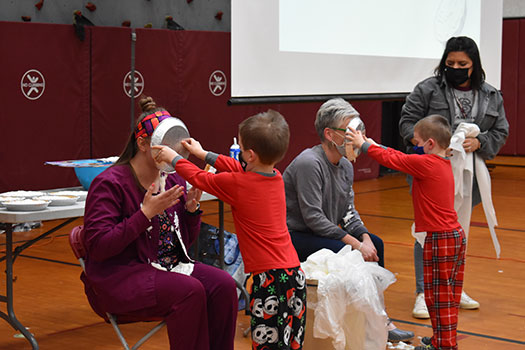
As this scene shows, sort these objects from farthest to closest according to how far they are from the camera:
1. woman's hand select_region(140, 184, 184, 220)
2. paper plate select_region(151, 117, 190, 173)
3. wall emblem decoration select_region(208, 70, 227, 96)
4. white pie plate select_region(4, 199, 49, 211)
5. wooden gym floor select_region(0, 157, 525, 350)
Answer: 1. wall emblem decoration select_region(208, 70, 227, 96)
2. wooden gym floor select_region(0, 157, 525, 350)
3. white pie plate select_region(4, 199, 49, 211)
4. paper plate select_region(151, 117, 190, 173)
5. woman's hand select_region(140, 184, 184, 220)

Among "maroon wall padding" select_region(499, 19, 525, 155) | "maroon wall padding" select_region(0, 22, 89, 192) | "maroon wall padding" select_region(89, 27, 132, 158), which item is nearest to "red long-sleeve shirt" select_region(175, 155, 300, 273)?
"maroon wall padding" select_region(0, 22, 89, 192)

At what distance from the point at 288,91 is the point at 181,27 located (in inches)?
132

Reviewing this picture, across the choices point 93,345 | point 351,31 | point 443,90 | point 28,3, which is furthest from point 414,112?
point 28,3

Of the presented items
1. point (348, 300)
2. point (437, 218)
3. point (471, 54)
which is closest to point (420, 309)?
point (437, 218)

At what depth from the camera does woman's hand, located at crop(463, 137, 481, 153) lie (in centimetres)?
438

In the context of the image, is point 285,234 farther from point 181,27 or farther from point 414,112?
point 181,27

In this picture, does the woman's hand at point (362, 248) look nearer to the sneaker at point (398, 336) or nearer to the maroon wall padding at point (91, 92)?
the sneaker at point (398, 336)

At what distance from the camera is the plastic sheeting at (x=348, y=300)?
11.4 feet

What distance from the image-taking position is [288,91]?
5406 mm

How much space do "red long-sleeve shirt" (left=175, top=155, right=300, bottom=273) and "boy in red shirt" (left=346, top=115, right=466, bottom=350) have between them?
865 mm

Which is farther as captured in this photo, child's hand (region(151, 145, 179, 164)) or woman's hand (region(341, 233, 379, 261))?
woman's hand (region(341, 233, 379, 261))

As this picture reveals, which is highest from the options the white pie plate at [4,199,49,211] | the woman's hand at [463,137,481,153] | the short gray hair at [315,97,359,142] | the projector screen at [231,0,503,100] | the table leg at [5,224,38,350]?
the projector screen at [231,0,503,100]

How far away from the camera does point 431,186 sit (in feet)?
12.3

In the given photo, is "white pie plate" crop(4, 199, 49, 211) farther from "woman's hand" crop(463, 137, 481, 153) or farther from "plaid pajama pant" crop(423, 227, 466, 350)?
"woman's hand" crop(463, 137, 481, 153)
